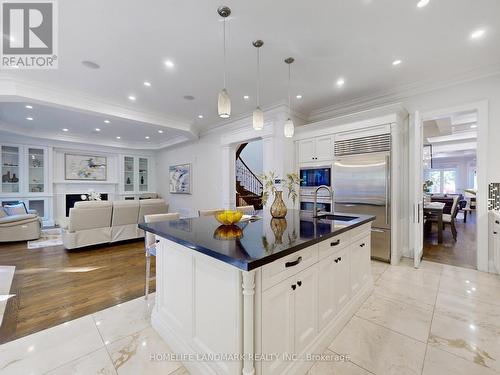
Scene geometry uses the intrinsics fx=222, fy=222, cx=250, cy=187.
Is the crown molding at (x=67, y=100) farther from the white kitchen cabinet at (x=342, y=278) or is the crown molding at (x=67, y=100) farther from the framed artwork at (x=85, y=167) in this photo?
the white kitchen cabinet at (x=342, y=278)

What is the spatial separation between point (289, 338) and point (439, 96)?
4.14 meters

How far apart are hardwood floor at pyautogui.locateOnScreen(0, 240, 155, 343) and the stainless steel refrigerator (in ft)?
10.8

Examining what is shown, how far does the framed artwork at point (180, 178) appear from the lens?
275 inches

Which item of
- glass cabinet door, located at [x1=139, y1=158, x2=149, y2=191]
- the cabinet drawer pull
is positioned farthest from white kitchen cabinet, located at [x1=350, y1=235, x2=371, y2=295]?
glass cabinet door, located at [x1=139, y1=158, x2=149, y2=191]

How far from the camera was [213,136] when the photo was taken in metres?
6.11

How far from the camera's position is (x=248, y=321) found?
116cm

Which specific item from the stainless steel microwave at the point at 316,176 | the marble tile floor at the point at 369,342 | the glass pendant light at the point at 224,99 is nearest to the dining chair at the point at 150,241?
the marble tile floor at the point at 369,342

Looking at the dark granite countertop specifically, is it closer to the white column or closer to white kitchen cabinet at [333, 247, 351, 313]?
the white column

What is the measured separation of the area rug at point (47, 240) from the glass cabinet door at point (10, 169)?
168 centimetres

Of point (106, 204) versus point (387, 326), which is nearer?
point (387, 326)

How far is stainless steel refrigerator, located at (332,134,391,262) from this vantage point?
3449mm

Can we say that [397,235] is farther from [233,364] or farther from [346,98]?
[233,364]

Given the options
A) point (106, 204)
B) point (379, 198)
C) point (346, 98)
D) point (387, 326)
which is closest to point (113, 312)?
point (387, 326)

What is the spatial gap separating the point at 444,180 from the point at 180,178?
45.1 ft
